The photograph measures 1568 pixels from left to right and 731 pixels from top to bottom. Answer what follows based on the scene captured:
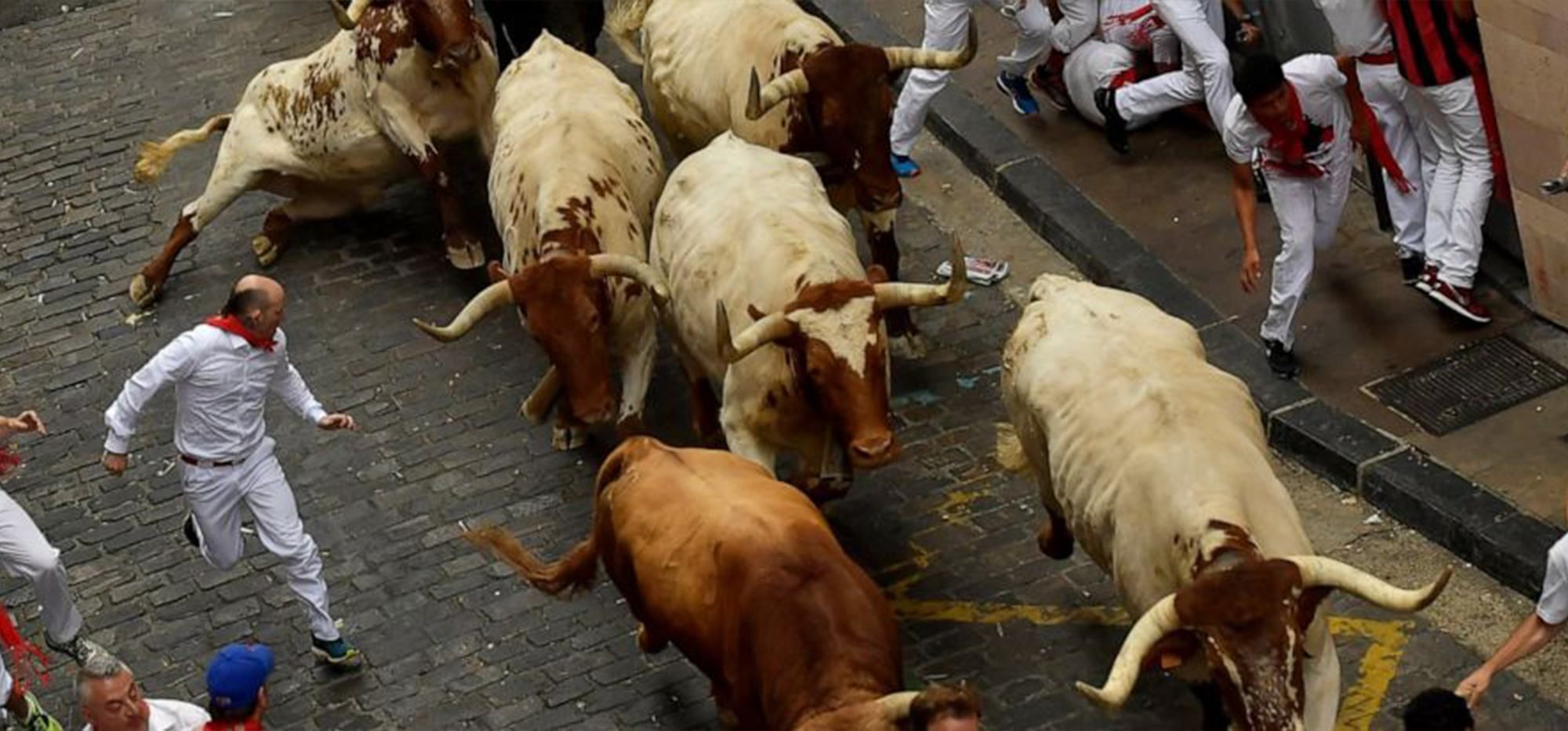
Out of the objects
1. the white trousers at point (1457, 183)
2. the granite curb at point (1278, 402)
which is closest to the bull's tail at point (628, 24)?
the granite curb at point (1278, 402)

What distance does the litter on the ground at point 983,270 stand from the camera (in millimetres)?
14016

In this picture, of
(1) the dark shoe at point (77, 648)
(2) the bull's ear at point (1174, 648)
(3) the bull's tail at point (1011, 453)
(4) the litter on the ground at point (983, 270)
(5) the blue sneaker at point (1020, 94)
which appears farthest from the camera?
(5) the blue sneaker at point (1020, 94)

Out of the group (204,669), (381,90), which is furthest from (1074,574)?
(381,90)

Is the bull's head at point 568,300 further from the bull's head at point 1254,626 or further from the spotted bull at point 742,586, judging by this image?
the bull's head at point 1254,626

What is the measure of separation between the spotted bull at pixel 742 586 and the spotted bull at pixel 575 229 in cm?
120

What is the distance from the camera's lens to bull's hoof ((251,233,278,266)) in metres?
15.3

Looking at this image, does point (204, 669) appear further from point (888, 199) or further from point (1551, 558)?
point (1551, 558)

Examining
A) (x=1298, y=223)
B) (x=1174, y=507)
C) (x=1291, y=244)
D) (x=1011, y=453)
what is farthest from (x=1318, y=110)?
(x=1174, y=507)

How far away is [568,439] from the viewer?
42.9 feet

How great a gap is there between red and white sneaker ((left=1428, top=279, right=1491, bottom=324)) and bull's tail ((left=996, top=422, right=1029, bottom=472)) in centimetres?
247

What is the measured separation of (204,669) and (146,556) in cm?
114

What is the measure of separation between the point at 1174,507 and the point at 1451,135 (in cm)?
398

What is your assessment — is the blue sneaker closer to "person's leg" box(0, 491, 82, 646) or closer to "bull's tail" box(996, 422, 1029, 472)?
"bull's tail" box(996, 422, 1029, 472)

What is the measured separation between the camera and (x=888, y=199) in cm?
1315
